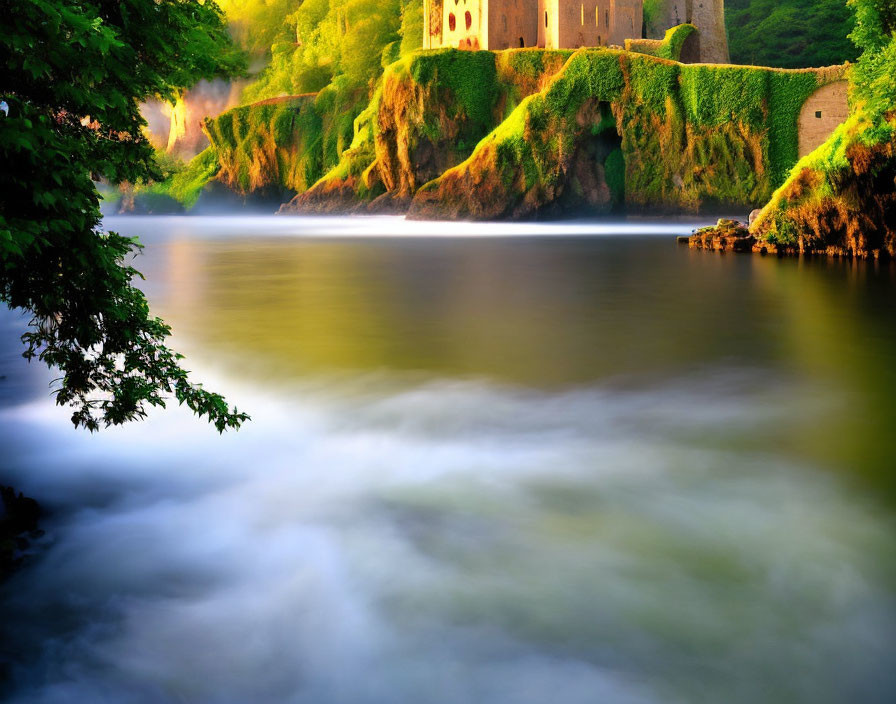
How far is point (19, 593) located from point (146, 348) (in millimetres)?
1471

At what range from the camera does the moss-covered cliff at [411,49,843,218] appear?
46.6 metres

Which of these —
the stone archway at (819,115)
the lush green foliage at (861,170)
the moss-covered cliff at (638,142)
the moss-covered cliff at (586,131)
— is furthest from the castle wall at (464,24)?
the lush green foliage at (861,170)

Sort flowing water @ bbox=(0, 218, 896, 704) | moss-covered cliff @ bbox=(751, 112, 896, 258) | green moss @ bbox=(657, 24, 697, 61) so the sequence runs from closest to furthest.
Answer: flowing water @ bbox=(0, 218, 896, 704) → moss-covered cliff @ bbox=(751, 112, 896, 258) → green moss @ bbox=(657, 24, 697, 61)

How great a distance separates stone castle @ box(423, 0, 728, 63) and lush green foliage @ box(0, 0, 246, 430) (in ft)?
186

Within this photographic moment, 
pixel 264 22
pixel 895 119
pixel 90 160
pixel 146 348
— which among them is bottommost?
pixel 146 348

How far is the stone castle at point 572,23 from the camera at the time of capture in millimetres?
58688

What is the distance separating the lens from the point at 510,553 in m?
5.14

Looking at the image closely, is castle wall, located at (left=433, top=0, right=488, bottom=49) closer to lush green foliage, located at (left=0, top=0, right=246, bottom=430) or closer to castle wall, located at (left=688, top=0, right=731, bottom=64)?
castle wall, located at (left=688, top=0, right=731, bottom=64)

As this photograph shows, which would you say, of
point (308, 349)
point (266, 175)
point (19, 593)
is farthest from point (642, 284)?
point (266, 175)

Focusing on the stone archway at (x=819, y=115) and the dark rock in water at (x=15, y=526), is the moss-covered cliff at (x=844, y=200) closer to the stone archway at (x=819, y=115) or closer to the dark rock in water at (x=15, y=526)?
the dark rock in water at (x=15, y=526)

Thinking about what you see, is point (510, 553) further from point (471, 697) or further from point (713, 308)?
point (713, 308)

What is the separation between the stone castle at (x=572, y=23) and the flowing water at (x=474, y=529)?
2001 inches

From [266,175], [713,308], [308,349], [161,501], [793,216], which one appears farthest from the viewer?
[266,175]

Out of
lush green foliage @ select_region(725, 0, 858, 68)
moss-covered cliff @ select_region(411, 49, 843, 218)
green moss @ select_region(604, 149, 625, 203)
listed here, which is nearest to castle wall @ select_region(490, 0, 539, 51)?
moss-covered cliff @ select_region(411, 49, 843, 218)
